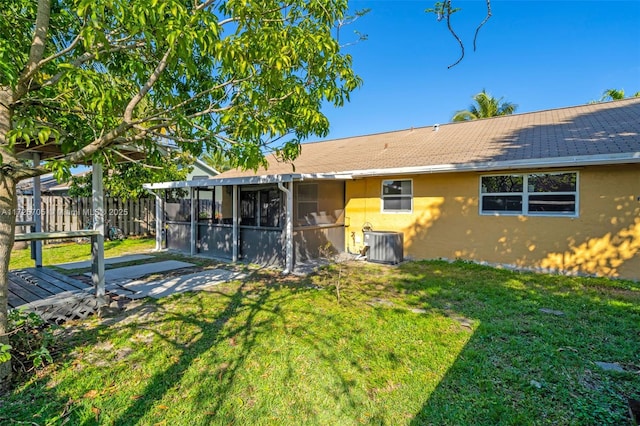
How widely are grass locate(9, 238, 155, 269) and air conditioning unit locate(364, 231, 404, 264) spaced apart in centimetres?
802

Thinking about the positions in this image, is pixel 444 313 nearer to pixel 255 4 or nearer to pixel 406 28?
pixel 255 4

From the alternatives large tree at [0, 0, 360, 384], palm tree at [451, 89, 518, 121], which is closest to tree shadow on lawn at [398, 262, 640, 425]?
large tree at [0, 0, 360, 384]

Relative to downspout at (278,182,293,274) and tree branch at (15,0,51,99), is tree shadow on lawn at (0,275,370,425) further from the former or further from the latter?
tree branch at (15,0,51,99)

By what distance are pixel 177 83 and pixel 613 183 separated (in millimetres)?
8607

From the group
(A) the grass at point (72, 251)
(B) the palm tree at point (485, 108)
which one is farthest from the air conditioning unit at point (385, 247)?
(B) the palm tree at point (485, 108)

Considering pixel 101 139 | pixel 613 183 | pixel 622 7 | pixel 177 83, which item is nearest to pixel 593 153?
pixel 613 183

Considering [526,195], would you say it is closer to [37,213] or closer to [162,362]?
[162,362]

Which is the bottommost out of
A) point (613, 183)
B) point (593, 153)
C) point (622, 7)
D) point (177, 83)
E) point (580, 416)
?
point (580, 416)

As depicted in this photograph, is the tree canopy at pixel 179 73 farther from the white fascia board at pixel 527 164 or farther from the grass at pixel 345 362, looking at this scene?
the white fascia board at pixel 527 164

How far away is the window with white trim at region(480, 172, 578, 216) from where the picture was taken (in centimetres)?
731

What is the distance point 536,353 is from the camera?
11.8 ft

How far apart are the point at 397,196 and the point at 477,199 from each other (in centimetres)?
228

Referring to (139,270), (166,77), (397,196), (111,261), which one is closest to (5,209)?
(166,77)

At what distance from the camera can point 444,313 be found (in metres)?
4.93
